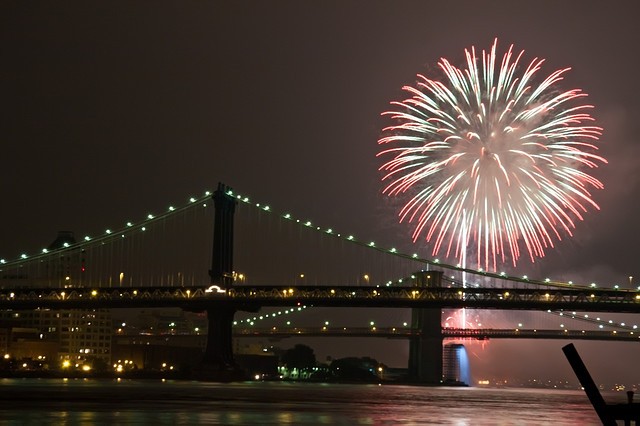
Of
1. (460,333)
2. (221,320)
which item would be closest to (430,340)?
(460,333)

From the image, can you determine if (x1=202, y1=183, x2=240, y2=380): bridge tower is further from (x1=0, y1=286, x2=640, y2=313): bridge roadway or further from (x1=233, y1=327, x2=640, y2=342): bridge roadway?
(x1=233, y1=327, x2=640, y2=342): bridge roadway

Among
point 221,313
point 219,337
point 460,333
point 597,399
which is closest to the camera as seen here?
point 597,399

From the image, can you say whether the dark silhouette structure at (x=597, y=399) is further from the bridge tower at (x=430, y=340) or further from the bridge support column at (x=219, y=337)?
the bridge tower at (x=430, y=340)

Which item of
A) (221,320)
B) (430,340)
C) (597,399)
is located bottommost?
(597,399)

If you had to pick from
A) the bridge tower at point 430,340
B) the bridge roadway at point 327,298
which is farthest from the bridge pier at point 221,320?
the bridge tower at point 430,340

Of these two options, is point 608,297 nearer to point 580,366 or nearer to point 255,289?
point 255,289

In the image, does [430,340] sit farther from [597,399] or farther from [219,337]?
[597,399]
